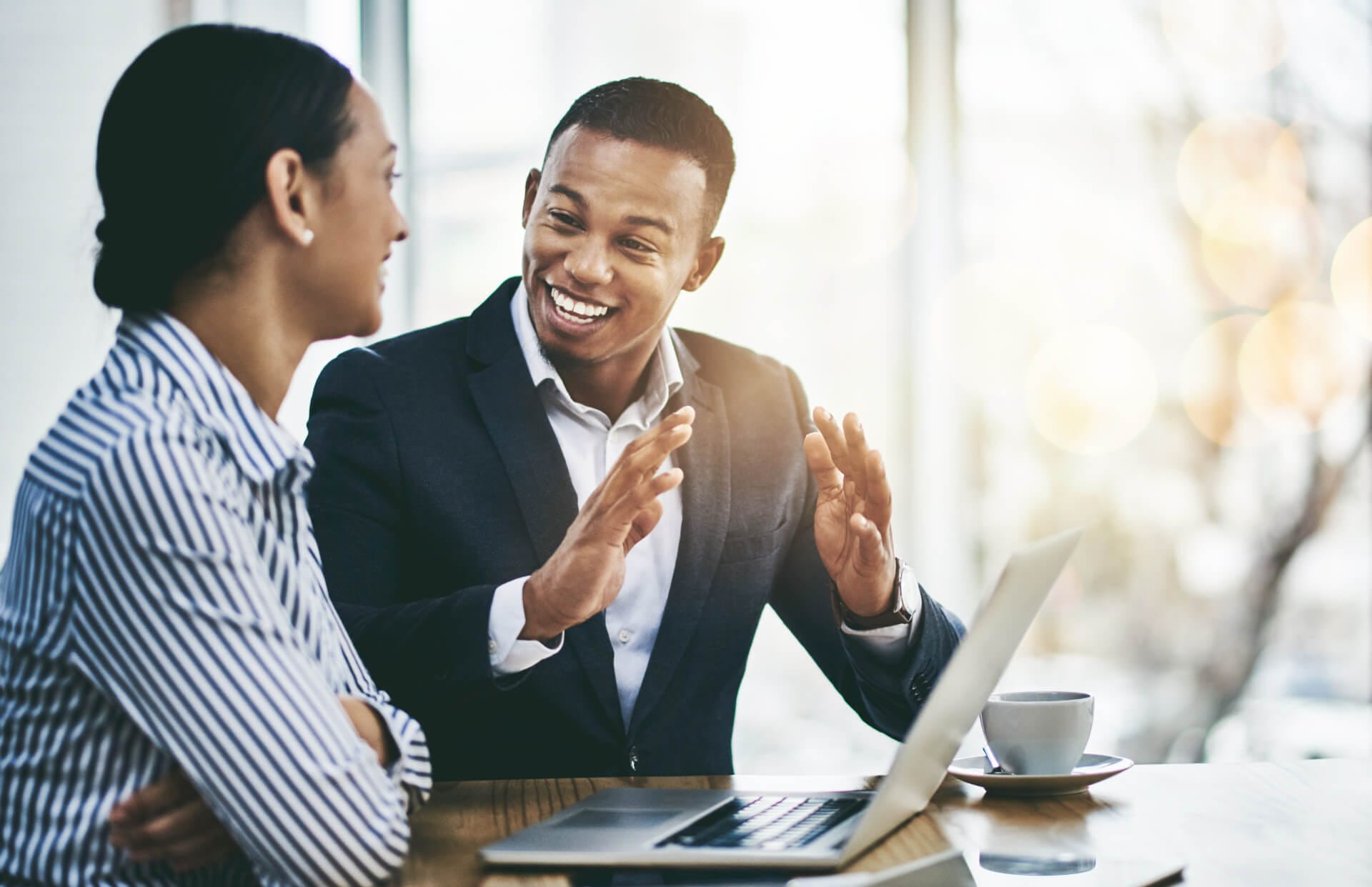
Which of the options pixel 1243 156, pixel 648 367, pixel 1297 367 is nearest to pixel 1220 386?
pixel 1297 367

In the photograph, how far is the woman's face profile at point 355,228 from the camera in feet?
3.61

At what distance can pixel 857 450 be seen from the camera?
4.83 feet

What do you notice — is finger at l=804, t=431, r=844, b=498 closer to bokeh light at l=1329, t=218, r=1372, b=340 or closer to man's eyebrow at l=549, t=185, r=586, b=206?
man's eyebrow at l=549, t=185, r=586, b=206

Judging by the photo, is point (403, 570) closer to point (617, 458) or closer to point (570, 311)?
point (617, 458)

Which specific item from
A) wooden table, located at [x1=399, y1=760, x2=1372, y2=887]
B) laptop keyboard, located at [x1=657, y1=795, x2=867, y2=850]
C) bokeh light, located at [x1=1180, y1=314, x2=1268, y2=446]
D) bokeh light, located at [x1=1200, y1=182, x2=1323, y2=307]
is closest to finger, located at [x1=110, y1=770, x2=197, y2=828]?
wooden table, located at [x1=399, y1=760, x2=1372, y2=887]

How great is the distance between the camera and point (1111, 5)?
312 centimetres

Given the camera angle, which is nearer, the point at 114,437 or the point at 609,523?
the point at 114,437

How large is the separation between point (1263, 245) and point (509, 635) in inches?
101

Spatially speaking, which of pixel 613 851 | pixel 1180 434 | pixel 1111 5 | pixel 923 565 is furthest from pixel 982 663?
pixel 1111 5

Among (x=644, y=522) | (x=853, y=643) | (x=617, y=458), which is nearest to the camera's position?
(x=644, y=522)

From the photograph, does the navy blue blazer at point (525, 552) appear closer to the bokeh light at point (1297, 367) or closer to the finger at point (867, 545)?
the finger at point (867, 545)

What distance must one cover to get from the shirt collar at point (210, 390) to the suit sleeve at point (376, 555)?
0.43 metres

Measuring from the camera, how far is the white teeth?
1.79 m

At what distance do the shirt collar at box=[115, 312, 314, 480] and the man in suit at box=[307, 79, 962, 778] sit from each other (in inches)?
17.8
